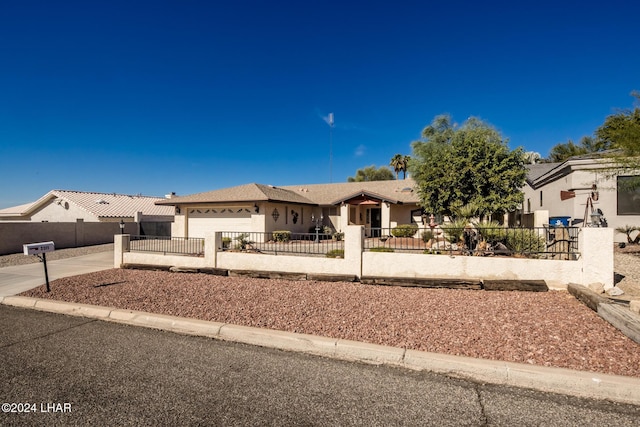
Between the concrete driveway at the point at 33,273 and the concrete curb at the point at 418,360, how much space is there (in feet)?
14.9

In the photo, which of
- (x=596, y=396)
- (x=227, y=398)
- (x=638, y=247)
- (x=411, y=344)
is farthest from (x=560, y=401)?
(x=638, y=247)

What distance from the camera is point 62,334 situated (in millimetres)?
5141

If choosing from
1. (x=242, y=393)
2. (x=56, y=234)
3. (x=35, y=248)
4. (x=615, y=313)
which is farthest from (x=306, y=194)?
(x=242, y=393)

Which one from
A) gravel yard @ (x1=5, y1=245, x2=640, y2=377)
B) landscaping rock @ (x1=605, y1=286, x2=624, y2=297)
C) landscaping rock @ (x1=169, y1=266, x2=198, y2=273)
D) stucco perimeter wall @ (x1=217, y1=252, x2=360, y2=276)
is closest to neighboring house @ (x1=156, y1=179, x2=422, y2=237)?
landscaping rock @ (x1=169, y1=266, x2=198, y2=273)

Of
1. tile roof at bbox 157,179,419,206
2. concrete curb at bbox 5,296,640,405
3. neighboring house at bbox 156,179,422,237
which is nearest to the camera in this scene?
concrete curb at bbox 5,296,640,405

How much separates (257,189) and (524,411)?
2110 centimetres

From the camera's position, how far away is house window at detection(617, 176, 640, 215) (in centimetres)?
1306

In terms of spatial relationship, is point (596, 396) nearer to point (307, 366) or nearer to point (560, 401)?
point (560, 401)

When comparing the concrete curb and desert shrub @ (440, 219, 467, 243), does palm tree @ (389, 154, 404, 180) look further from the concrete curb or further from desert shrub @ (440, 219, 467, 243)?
the concrete curb

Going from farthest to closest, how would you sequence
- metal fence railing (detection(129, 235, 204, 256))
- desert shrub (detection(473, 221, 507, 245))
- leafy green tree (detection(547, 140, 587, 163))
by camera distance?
leafy green tree (detection(547, 140, 587, 163))
metal fence railing (detection(129, 235, 204, 256))
desert shrub (detection(473, 221, 507, 245))

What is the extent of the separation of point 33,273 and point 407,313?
1194 cm

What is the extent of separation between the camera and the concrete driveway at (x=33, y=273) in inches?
333

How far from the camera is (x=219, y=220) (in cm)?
2242

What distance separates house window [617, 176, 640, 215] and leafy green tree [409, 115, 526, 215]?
374 cm
